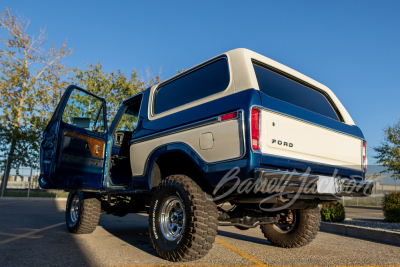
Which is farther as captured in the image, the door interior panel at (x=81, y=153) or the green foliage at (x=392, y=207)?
the green foliage at (x=392, y=207)

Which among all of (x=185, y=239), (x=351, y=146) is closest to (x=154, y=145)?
(x=185, y=239)

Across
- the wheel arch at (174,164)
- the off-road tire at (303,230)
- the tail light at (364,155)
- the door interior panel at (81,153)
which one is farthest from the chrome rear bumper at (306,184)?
the door interior panel at (81,153)

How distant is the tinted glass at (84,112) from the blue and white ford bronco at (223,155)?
3 centimetres

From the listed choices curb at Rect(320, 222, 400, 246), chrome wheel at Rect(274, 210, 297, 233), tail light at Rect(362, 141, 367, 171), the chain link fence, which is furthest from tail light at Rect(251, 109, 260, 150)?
the chain link fence

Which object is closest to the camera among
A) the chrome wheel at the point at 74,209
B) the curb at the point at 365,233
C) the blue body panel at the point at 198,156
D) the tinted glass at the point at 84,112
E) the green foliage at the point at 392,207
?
the blue body panel at the point at 198,156

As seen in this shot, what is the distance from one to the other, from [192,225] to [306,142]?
1494 millimetres

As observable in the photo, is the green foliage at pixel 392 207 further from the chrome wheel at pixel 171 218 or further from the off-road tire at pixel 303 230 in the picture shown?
the chrome wheel at pixel 171 218

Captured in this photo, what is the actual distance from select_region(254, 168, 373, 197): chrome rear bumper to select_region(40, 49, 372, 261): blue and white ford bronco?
0.01 m

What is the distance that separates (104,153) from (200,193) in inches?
101

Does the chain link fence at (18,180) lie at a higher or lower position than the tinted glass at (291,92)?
lower

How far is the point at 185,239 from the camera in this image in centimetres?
313

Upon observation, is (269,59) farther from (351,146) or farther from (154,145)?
(154,145)

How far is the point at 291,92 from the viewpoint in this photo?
3.85 m

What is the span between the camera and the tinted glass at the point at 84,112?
5.08 metres
